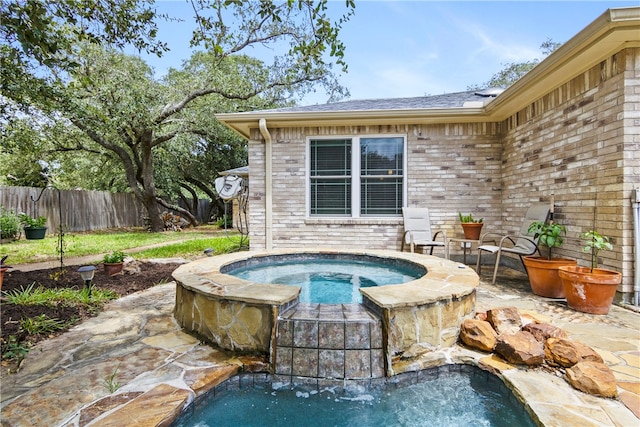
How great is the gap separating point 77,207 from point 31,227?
2.30m

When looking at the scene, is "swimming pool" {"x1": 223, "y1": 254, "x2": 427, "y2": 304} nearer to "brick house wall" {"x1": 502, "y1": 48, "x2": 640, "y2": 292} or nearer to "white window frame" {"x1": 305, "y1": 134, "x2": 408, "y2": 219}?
"white window frame" {"x1": 305, "y1": 134, "x2": 408, "y2": 219}

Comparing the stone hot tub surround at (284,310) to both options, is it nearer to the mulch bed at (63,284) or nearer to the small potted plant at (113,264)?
the mulch bed at (63,284)

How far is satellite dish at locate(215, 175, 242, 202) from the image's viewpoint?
21.8 feet

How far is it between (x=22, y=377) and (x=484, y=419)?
2626 millimetres

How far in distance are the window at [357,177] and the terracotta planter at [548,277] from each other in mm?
2614

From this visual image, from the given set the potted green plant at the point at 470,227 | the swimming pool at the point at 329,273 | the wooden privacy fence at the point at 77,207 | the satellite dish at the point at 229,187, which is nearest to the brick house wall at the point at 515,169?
the potted green plant at the point at 470,227

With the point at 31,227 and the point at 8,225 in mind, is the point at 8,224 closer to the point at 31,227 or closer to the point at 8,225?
the point at 8,225

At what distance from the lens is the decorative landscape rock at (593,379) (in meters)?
1.68

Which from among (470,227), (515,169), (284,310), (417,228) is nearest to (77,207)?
(417,228)

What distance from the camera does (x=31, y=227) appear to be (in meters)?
8.80

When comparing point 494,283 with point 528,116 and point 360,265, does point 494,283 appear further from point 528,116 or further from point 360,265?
point 528,116

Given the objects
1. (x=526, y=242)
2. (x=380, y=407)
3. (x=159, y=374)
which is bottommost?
(x=380, y=407)

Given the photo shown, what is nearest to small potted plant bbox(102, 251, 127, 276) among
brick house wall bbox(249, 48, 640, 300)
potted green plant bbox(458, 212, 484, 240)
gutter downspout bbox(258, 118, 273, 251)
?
brick house wall bbox(249, 48, 640, 300)

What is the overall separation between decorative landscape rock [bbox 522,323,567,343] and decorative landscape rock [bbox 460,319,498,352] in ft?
0.79
